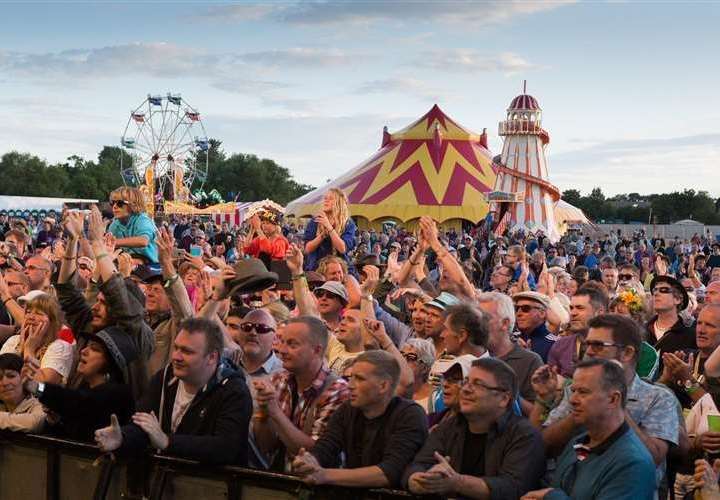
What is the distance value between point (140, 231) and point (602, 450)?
18.2ft

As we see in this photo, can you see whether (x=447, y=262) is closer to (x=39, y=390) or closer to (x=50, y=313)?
(x=50, y=313)

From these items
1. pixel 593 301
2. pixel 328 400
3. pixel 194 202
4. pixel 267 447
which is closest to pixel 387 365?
pixel 328 400

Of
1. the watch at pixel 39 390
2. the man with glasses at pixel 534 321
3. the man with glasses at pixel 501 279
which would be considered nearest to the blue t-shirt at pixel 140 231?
the man with glasses at pixel 534 321

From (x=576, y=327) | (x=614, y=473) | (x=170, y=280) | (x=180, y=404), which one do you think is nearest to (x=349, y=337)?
(x=170, y=280)

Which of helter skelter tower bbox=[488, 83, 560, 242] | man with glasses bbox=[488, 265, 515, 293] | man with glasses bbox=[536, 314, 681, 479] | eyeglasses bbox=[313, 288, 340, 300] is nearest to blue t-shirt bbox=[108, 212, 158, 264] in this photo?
eyeglasses bbox=[313, 288, 340, 300]

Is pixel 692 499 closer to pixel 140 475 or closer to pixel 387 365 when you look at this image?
pixel 387 365

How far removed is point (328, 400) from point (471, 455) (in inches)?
36.3

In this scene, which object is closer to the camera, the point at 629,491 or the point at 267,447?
the point at 629,491

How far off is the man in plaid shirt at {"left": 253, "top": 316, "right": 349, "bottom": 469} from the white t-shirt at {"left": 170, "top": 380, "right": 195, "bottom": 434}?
339 mm

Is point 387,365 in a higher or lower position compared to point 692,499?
higher

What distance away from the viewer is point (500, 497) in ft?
13.8

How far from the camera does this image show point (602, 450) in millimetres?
4215

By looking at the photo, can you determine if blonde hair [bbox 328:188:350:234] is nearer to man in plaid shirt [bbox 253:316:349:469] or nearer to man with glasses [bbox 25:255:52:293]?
man with glasses [bbox 25:255:52:293]

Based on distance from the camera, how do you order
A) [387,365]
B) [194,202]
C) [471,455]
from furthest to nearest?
[194,202] → [387,365] → [471,455]
